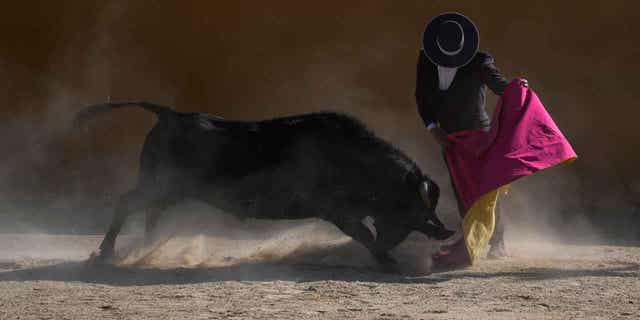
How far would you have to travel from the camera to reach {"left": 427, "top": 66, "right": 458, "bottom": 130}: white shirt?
7961 millimetres

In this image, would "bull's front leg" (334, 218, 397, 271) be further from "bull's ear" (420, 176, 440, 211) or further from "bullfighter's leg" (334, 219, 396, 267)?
"bull's ear" (420, 176, 440, 211)

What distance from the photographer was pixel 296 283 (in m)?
7.27

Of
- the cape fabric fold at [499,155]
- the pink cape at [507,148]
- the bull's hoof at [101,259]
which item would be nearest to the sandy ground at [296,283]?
the bull's hoof at [101,259]

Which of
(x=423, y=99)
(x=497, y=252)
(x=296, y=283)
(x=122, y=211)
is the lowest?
(x=296, y=283)

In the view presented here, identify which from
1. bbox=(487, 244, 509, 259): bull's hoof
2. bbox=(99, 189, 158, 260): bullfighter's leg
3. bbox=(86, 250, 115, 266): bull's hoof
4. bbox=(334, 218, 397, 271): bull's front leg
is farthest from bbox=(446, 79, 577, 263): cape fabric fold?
bbox=(86, 250, 115, 266): bull's hoof

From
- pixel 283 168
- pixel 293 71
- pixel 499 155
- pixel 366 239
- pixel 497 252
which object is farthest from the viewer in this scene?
pixel 293 71

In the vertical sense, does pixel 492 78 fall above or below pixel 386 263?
above

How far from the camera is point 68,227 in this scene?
1051 cm

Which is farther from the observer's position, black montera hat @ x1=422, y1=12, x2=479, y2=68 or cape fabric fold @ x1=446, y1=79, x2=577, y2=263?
black montera hat @ x1=422, y1=12, x2=479, y2=68

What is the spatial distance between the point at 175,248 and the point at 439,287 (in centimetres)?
268

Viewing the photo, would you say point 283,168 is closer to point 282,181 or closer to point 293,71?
point 282,181

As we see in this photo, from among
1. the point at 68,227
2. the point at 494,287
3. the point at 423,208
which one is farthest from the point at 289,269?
the point at 68,227

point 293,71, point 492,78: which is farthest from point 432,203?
point 293,71

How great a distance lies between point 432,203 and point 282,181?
1.15 meters
